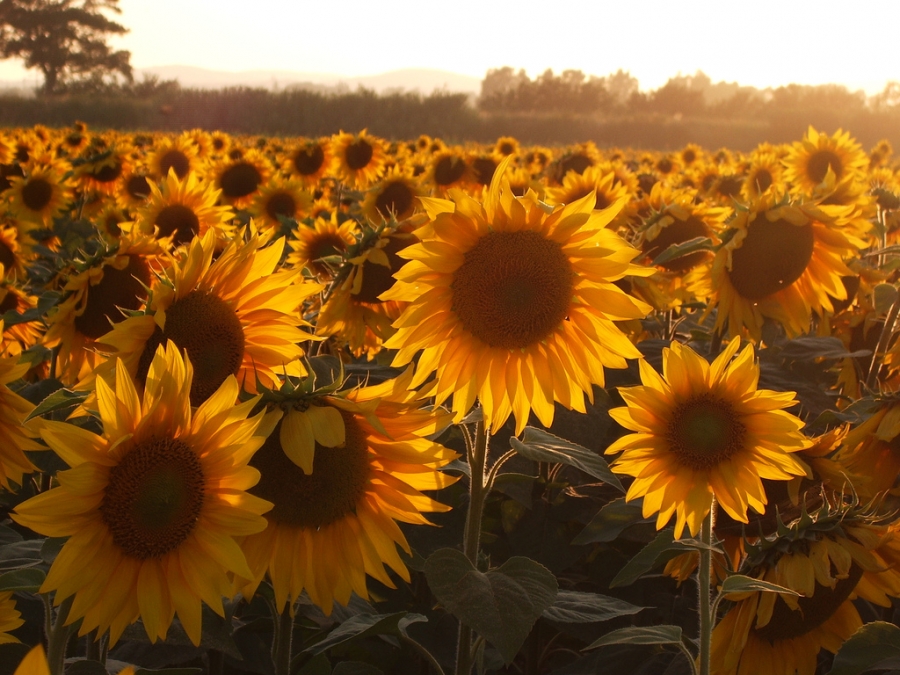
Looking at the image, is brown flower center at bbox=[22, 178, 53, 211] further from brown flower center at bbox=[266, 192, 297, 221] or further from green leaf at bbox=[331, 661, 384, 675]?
green leaf at bbox=[331, 661, 384, 675]

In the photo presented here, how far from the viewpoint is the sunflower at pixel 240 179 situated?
7.01 metres

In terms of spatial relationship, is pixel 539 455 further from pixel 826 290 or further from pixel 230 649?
pixel 826 290

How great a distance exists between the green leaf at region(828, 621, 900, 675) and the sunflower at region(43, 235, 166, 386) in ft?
7.10

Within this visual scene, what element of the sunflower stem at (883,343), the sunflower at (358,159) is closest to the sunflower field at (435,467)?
the sunflower stem at (883,343)

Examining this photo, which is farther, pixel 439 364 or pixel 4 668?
pixel 439 364

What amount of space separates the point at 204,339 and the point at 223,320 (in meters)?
0.07

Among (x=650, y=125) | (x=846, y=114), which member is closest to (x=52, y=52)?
(x=650, y=125)

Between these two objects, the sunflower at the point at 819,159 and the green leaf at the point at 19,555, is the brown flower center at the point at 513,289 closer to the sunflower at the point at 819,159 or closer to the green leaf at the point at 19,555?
the green leaf at the point at 19,555

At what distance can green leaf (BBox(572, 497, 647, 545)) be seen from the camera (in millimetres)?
2152

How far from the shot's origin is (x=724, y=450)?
1908 mm

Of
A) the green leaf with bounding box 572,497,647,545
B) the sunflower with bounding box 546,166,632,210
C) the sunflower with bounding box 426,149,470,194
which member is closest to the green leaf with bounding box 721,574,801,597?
the green leaf with bounding box 572,497,647,545

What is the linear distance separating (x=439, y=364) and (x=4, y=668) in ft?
4.06

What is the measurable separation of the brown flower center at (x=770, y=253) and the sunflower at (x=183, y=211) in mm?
2394

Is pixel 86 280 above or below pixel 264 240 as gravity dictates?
below
